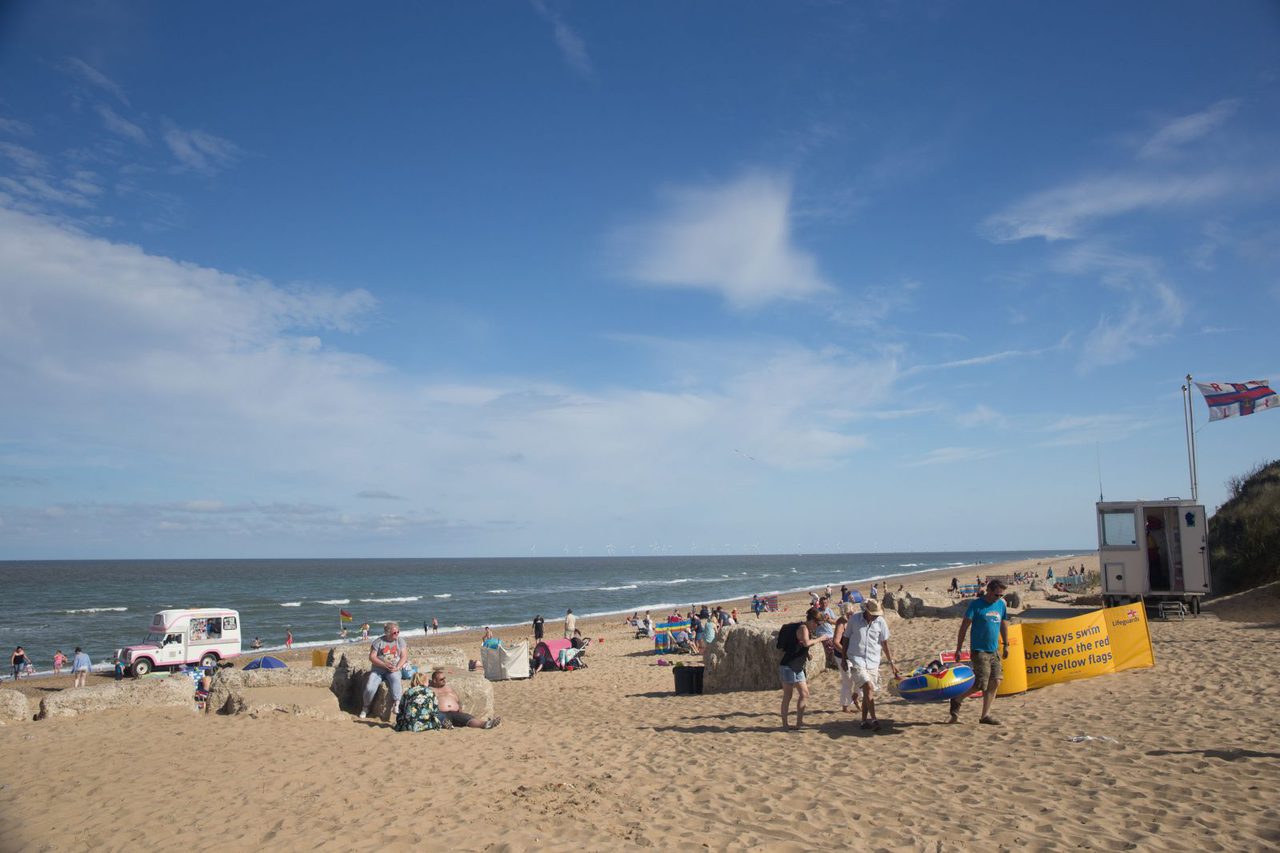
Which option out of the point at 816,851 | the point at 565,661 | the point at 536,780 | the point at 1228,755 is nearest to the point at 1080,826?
the point at 816,851

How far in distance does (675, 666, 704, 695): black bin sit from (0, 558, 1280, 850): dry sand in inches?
93.5

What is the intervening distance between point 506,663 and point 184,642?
13336 millimetres

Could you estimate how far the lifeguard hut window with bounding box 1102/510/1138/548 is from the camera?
16.1 m

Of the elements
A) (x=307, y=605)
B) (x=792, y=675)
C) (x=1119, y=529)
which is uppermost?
(x=1119, y=529)

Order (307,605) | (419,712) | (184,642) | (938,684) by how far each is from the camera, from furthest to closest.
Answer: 1. (307,605)
2. (184,642)
3. (419,712)
4. (938,684)

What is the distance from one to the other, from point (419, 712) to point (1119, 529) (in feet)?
47.5

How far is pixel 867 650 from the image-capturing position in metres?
8.48

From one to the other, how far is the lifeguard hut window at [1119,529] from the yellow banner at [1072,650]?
6497mm

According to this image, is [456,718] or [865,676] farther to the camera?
[456,718]

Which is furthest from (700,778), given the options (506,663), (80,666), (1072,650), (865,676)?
(80,666)

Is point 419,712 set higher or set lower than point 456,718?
higher

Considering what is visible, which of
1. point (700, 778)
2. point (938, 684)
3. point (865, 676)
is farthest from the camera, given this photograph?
point (938, 684)

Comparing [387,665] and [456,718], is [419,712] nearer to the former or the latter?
[456,718]

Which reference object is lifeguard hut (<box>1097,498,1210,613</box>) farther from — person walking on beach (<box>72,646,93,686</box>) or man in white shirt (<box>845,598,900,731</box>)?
person walking on beach (<box>72,646,93,686</box>)
